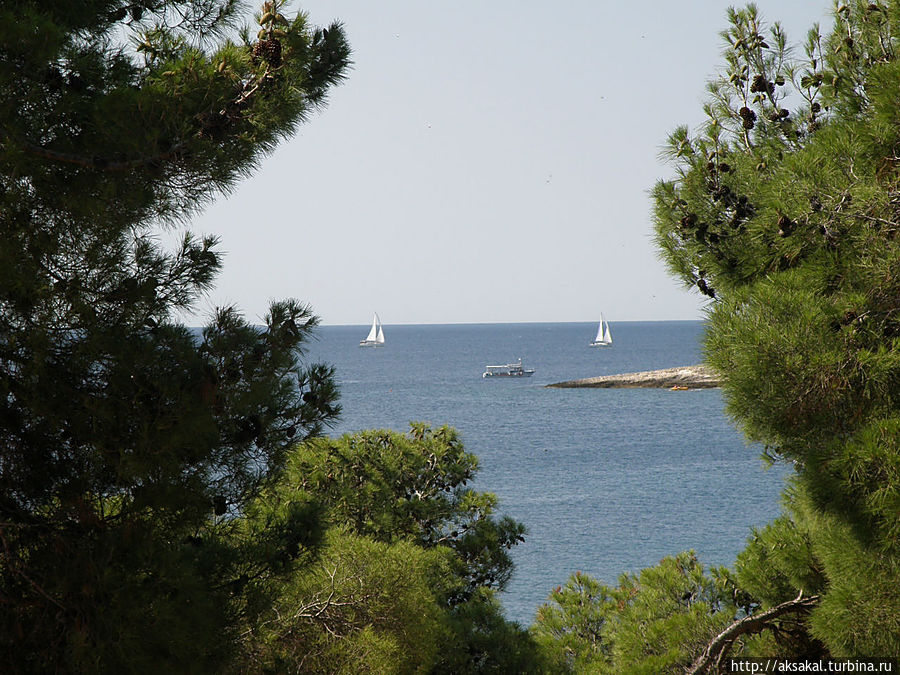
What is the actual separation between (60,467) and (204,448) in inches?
22.0

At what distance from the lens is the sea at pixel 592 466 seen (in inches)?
788

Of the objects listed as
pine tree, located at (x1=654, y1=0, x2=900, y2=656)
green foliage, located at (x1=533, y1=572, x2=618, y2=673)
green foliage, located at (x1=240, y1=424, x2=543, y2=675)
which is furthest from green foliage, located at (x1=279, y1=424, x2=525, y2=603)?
pine tree, located at (x1=654, y1=0, x2=900, y2=656)

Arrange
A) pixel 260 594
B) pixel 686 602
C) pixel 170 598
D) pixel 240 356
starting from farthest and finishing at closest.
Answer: pixel 686 602
pixel 260 594
pixel 240 356
pixel 170 598

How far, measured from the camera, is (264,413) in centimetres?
346

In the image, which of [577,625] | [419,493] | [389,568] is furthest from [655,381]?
[389,568]

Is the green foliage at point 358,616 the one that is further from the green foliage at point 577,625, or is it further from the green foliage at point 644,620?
the green foliage at point 577,625

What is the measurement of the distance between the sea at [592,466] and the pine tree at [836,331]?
0.33m

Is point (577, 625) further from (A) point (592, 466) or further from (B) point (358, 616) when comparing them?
(A) point (592, 466)

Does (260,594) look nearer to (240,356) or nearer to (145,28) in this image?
(240,356)

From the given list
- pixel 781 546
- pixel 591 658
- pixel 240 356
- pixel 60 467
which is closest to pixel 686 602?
pixel 781 546

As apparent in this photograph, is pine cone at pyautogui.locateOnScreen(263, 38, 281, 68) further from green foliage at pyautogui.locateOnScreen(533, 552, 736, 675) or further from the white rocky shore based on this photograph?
the white rocky shore

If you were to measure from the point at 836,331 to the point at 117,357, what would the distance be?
2.89 metres

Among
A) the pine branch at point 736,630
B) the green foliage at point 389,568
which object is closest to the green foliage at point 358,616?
the green foliage at point 389,568

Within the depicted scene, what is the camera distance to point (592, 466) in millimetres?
A: 32688
